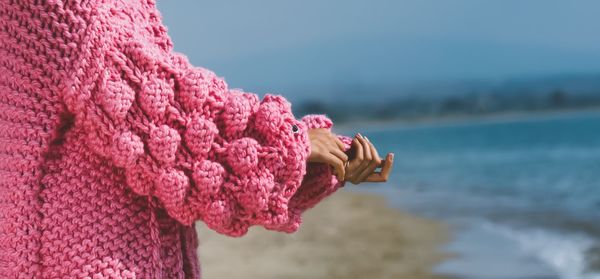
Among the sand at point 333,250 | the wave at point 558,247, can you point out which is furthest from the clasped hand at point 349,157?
the wave at point 558,247

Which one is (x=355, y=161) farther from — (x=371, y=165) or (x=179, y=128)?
(x=179, y=128)

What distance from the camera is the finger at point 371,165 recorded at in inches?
44.3

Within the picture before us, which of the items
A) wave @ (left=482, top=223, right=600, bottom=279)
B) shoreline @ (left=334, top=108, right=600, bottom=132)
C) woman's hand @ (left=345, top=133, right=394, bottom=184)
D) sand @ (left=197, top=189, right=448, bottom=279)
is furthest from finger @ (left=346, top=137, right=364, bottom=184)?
shoreline @ (left=334, top=108, right=600, bottom=132)

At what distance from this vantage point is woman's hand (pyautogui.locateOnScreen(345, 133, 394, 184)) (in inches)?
44.4

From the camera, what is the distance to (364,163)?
113cm

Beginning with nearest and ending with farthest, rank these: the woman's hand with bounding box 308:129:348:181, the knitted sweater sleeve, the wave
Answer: the knitted sweater sleeve < the woman's hand with bounding box 308:129:348:181 < the wave

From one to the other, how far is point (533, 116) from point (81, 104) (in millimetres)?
21839

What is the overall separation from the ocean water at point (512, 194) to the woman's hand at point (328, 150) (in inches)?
165

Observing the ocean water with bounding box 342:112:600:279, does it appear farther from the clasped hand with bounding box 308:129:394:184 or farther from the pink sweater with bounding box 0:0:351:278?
the pink sweater with bounding box 0:0:351:278

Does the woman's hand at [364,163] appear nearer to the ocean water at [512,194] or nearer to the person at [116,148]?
the person at [116,148]

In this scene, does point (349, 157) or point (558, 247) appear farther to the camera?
point (558, 247)

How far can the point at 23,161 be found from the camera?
39.6 inches

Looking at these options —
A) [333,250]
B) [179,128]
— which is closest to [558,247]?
[333,250]

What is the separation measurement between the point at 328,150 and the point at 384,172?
10cm
